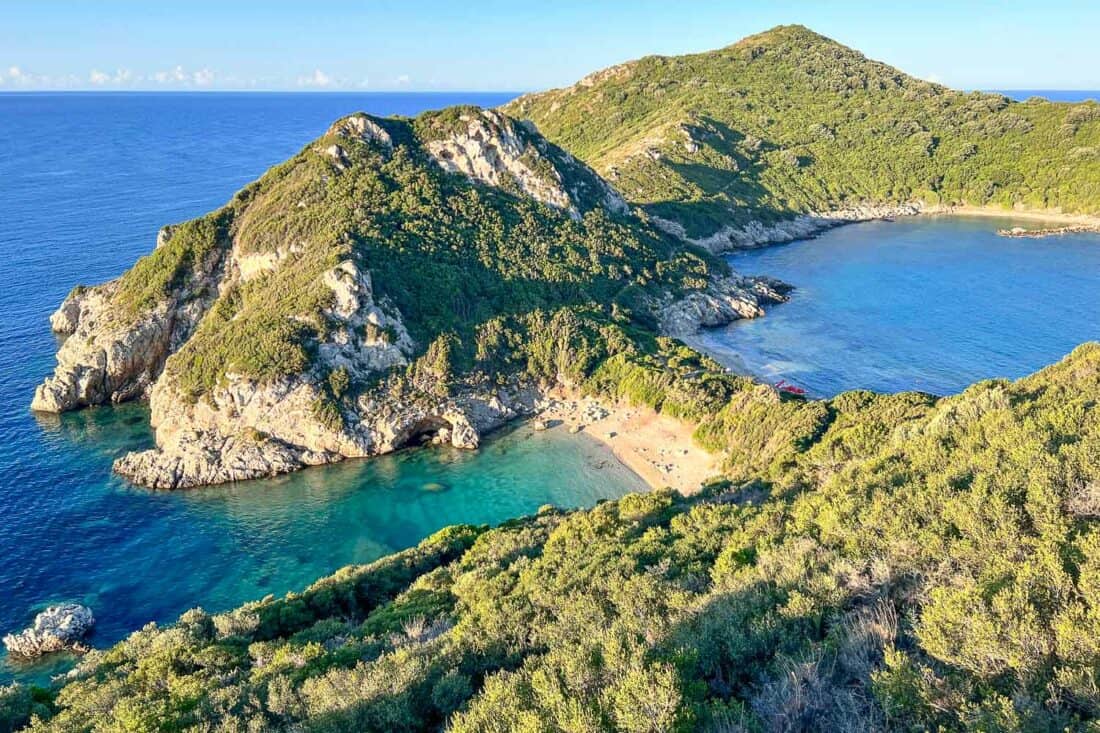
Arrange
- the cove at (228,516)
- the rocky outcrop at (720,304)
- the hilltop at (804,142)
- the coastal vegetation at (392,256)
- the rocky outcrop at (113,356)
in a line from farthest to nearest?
the hilltop at (804,142), the rocky outcrop at (720,304), the rocky outcrop at (113,356), the coastal vegetation at (392,256), the cove at (228,516)

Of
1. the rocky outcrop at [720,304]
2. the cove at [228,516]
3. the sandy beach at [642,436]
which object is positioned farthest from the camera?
the rocky outcrop at [720,304]

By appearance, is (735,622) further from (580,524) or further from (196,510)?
(196,510)

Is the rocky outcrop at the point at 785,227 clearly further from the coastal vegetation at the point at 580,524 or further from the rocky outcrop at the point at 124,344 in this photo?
the rocky outcrop at the point at 124,344

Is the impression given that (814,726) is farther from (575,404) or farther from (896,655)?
(575,404)

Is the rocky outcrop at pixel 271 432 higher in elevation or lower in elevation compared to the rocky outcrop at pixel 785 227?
lower

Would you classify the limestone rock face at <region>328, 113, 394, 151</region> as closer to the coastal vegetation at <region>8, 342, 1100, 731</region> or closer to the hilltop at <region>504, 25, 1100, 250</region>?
the hilltop at <region>504, 25, 1100, 250</region>

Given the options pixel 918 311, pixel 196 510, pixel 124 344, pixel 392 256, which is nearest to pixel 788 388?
pixel 918 311

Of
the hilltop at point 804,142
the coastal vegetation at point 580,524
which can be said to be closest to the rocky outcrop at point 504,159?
the coastal vegetation at point 580,524
